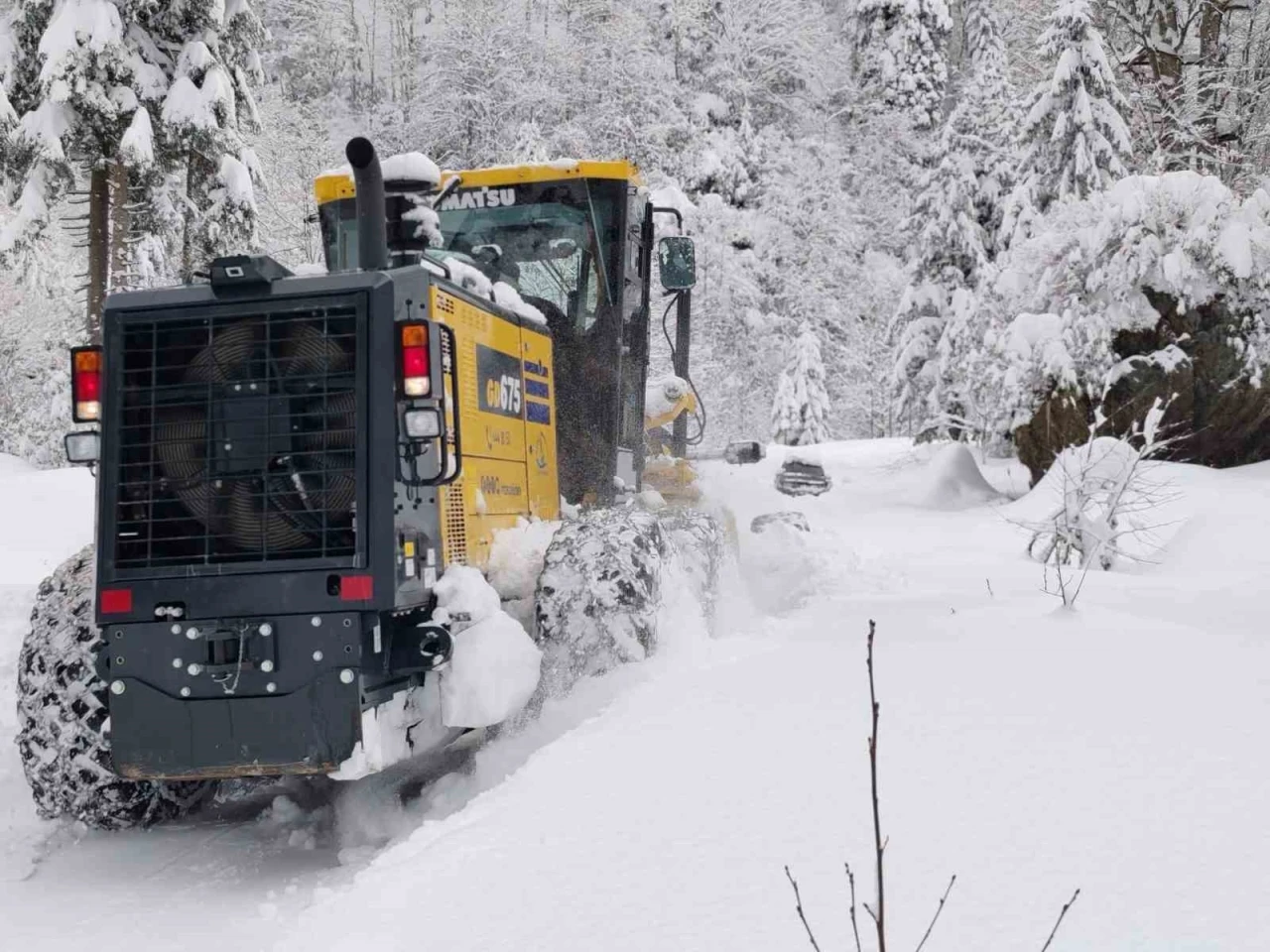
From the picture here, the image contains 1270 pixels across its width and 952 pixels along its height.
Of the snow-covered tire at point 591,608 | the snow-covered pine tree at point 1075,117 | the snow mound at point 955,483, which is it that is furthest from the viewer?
the snow-covered pine tree at point 1075,117

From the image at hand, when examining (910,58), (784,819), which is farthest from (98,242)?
(910,58)

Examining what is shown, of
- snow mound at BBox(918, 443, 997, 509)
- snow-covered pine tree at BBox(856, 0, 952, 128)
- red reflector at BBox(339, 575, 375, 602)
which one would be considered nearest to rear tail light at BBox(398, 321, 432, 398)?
red reflector at BBox(339, 575, 375, 602)

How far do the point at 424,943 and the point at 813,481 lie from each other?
13.4m

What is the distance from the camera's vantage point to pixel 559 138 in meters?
33.0

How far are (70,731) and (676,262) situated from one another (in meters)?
4.06

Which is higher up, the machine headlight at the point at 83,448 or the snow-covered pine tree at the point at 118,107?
the snow-covered pine tree at the point at 118,107

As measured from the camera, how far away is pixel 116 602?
454cm

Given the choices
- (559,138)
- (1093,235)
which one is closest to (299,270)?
(1093,235)

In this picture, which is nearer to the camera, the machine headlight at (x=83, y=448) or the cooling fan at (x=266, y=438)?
the cooling fan at (x=266, y=438)

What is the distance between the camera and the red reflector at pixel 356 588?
14.5 feet

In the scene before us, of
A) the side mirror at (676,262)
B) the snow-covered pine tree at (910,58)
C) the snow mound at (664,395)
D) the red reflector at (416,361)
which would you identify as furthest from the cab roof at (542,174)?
the snow-covered pine tree at (910,58)

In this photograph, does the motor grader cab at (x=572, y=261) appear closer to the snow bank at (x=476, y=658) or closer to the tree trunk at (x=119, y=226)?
the snow bank at (x=476, y=658)

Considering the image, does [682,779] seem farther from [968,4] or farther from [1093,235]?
[968,4]

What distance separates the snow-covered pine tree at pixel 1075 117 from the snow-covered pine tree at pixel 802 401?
11.2 metres
